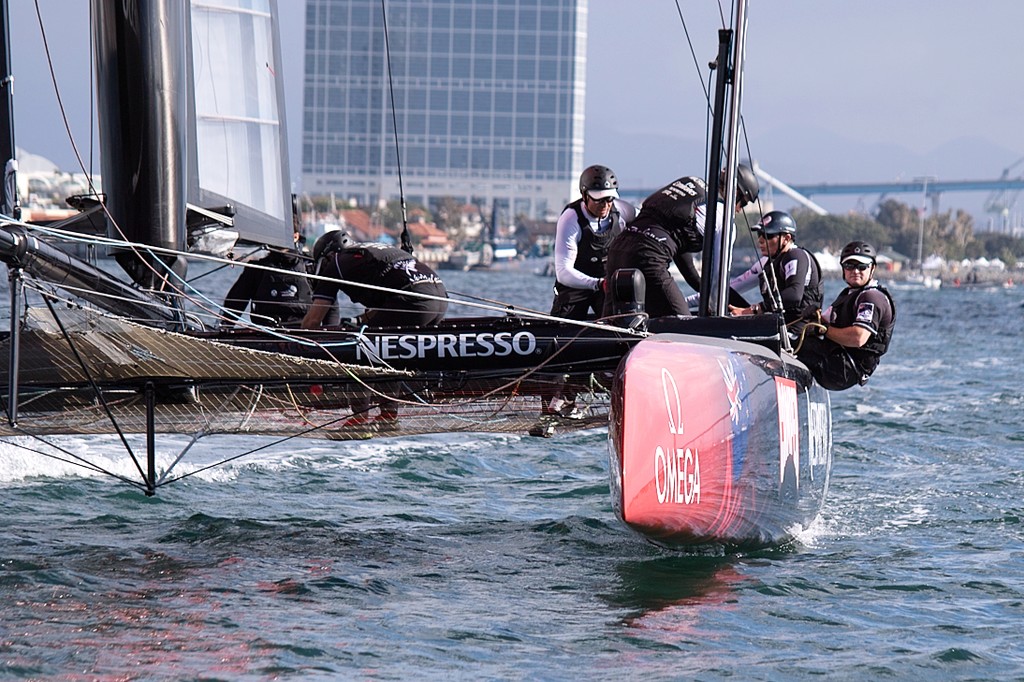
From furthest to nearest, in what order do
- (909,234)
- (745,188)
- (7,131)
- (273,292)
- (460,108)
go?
1. (909,234)
2. (460,108)
3. (273,292)
4. (745,188)
5. (7,131)

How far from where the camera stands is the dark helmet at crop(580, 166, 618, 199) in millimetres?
5312

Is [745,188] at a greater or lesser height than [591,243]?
greater

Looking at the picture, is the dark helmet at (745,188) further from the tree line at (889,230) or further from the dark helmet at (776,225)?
the tree line at (889,230)

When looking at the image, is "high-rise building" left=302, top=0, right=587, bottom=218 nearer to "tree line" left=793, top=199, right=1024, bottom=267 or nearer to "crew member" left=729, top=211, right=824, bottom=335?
"tree line" left=793, top=199, right=1024, bottom=267

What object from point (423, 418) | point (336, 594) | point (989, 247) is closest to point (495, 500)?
point (423, 418)

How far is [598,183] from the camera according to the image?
5309mm

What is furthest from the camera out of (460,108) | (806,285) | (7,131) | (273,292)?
(460,108)

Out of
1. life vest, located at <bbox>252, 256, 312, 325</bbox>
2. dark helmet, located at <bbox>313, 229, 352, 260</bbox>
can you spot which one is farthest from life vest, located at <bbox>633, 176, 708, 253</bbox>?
life vest, located at <bbox>252, 256, 312, 325</bbox>

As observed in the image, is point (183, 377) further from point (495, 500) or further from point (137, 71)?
point (495, 500)

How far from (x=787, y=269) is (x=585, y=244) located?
75 cm

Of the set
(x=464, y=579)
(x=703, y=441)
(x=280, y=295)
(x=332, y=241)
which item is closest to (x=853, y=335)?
(x=703, y=441)

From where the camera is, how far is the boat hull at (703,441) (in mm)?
3768

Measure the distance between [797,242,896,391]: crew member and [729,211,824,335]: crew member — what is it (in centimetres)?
16

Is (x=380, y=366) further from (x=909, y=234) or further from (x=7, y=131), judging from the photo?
(x=909, y=234)
